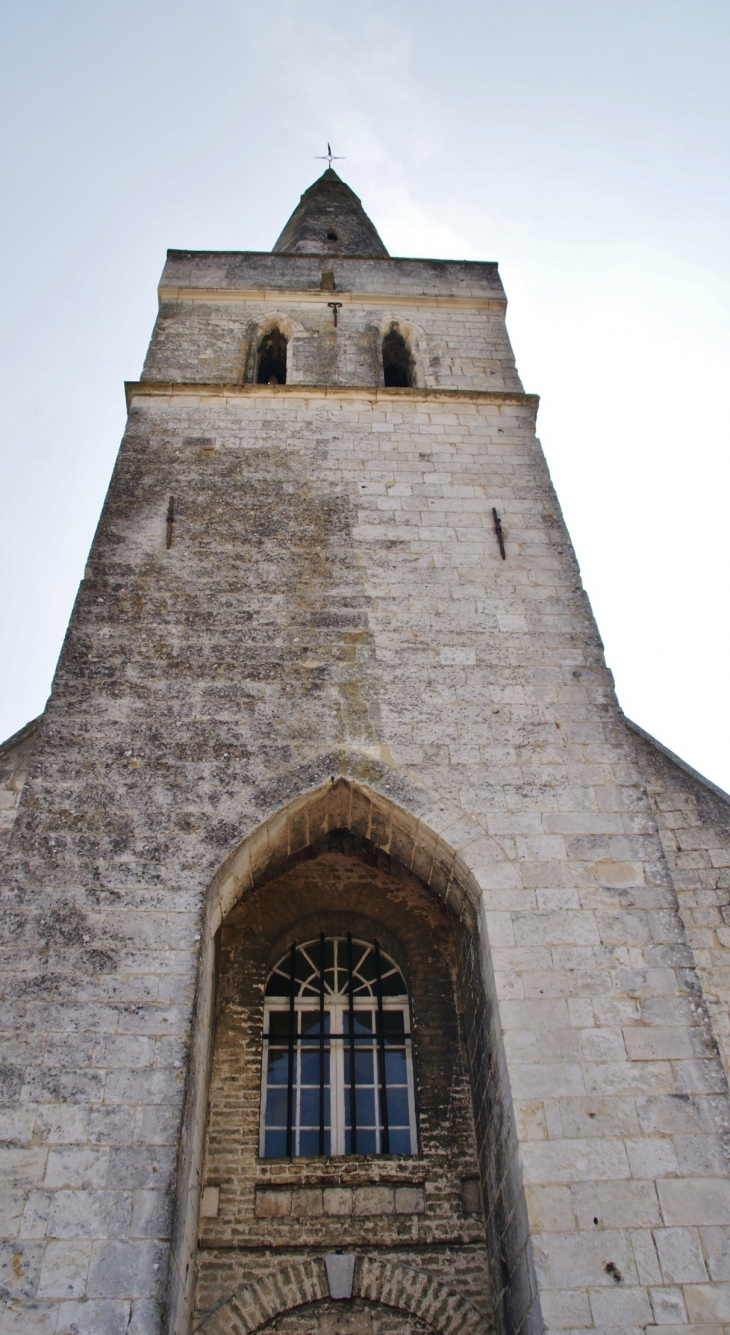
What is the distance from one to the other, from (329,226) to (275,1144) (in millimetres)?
11729

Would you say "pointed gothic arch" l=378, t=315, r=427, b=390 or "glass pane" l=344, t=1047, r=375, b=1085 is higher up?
"pointed gothic arch" l=378, t=315, r=427, b=390

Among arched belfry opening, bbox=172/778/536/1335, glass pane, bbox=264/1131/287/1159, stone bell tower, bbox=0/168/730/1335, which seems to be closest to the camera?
stone bell tower, bbox=0/168/730/1335

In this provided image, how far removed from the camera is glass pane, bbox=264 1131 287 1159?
545cm

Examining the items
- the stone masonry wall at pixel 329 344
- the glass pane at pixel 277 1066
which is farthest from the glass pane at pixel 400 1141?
the stone masonry wall at pixel 329 344

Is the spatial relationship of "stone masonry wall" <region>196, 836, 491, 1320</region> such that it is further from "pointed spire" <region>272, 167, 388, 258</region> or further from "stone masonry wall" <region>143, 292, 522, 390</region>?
"pointed spire" <region>272, 167, 388, 258</region>

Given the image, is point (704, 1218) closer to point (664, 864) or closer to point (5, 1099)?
point (664, 864)

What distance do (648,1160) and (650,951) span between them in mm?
1009

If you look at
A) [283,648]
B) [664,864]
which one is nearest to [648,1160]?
[664,864]

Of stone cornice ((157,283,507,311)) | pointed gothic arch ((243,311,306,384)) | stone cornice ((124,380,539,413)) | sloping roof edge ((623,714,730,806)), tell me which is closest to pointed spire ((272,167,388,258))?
stone cornice ((157,283,507,311))

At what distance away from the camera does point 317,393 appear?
8.23 meters

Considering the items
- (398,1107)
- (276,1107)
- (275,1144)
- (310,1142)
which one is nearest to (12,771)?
(276,1107)

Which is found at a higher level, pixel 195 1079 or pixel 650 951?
pixel 650 951

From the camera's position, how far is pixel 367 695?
227 inches

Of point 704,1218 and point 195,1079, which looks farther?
point 195,1079
